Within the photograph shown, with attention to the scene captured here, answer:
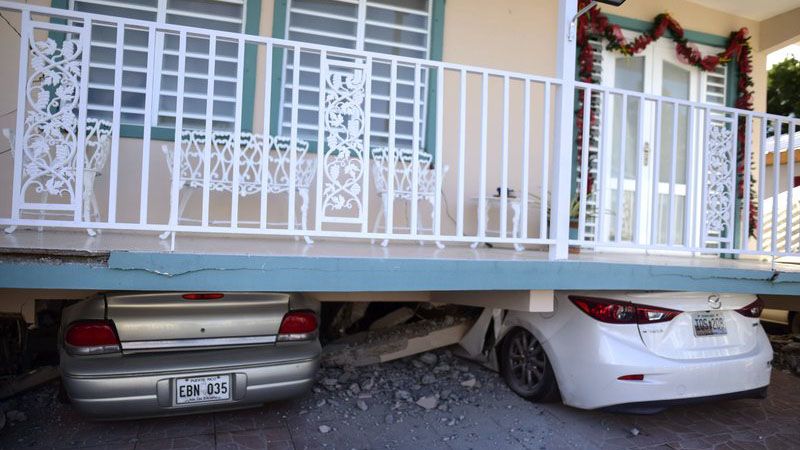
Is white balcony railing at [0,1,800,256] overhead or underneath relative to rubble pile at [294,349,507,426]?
overhead

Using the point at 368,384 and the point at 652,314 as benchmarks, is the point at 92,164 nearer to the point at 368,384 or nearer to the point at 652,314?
the point at 368,384

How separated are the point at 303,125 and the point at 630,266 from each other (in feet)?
10.3

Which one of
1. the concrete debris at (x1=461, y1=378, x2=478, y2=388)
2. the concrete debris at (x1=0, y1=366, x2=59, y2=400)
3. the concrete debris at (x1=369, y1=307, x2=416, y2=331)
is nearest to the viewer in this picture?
the concrete debris at (x1=0, y1=366, x2=59, y2=400)

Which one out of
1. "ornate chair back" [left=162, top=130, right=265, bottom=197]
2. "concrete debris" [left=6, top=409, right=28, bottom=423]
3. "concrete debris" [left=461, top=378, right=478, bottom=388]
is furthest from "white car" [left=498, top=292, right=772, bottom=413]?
"concrete debris" [left=6, top=409, right=28, bottom=423]

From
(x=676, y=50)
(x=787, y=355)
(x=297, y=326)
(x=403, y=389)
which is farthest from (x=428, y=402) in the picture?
(x=676, y=50)

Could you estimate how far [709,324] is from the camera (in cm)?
335

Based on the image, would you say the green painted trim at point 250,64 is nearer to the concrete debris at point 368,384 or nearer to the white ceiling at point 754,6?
the concrete debris at point 368,384

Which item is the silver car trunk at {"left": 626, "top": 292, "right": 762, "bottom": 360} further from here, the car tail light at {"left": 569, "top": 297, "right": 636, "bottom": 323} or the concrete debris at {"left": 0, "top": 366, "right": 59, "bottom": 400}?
the concrete debris at {"left": 0, "top": 366, "right": 59, "bottom": 400}

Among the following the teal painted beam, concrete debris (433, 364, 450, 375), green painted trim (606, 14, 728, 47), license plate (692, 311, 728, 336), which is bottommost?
concrete debris (433, 364, 450, 375)

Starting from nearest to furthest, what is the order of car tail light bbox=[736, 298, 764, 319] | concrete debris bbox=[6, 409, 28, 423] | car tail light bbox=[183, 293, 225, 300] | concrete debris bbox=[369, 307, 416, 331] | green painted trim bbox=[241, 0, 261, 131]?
car tail light bbox=[183, 293, 225, 300], concrete debris bbox=[6, 409, 28, 423], car tail light bbox=[736, 298, 764, 319], green painted trim bbox=[241, 0, 261, 131], concrete debris bbox=[369, 307, 416, 331]

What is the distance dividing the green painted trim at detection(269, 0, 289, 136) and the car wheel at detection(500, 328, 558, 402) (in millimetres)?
2887

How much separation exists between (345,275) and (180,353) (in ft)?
3.34

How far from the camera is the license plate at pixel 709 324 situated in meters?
3.30

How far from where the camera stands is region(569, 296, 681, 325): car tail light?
3.21 metres
